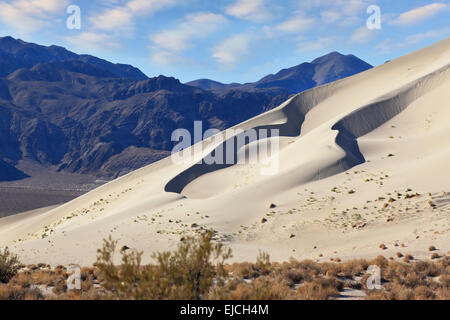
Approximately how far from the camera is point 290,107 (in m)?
53.5

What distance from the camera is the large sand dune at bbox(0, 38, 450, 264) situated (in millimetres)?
15984

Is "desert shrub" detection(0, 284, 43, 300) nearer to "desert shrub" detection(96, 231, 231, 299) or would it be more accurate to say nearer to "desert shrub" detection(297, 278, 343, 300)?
"desert shrub" detection(96, 231, 231, 299)

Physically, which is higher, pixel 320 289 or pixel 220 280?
pixel 220 280

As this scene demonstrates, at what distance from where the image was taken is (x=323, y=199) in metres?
20.0

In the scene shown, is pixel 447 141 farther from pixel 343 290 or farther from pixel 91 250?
pixel 91 250

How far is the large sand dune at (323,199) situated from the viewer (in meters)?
16.0

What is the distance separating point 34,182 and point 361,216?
120450 millimetres
